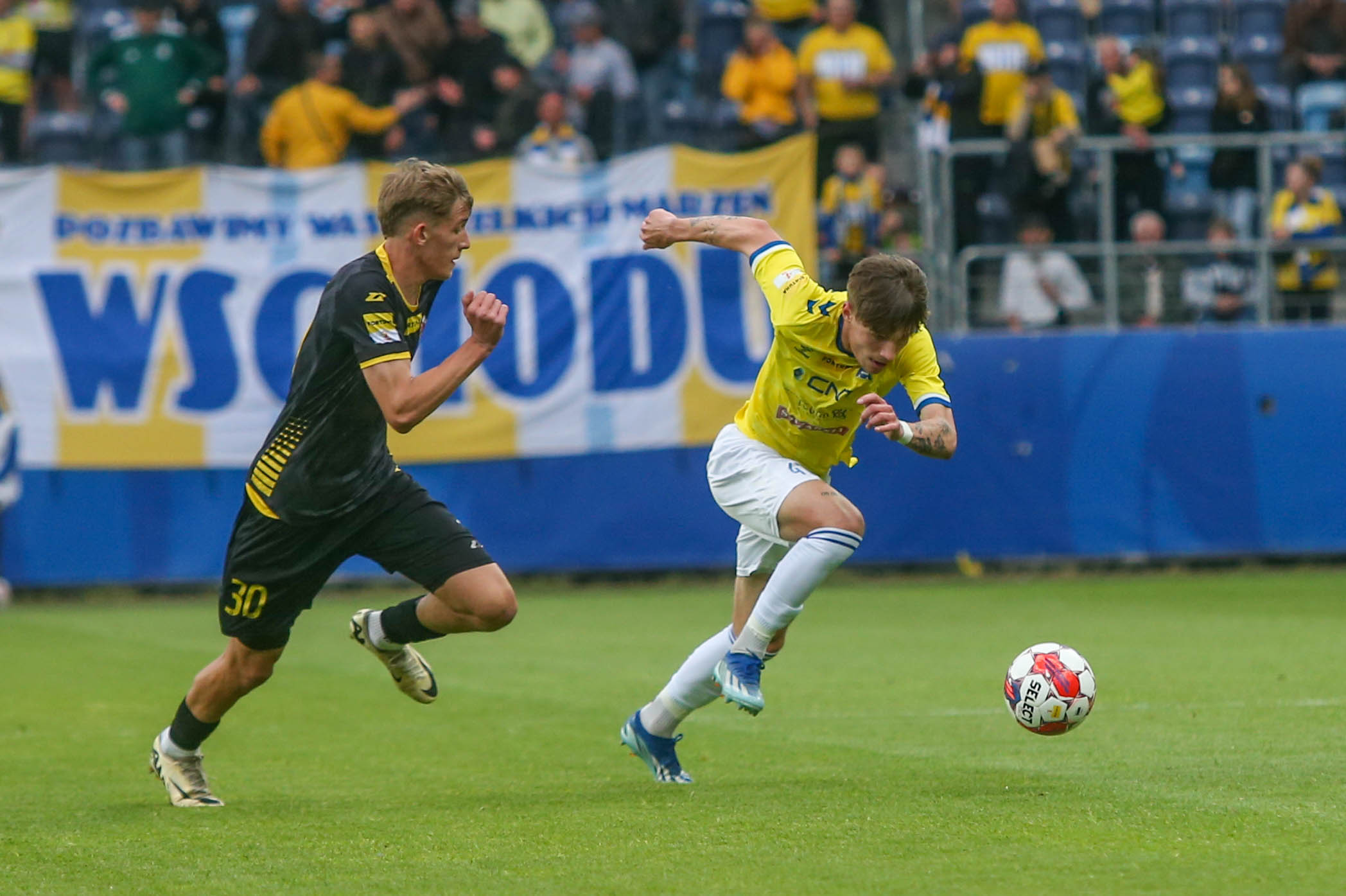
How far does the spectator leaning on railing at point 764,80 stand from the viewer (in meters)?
17.6

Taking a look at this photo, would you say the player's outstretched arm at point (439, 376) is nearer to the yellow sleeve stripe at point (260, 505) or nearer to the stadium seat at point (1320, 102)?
the yellow sleeve stripe at point (260, 505)

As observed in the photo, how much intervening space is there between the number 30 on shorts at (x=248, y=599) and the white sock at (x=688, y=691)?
5.11ft

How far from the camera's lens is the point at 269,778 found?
24.8ft

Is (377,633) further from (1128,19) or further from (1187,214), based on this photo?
(1128,19)

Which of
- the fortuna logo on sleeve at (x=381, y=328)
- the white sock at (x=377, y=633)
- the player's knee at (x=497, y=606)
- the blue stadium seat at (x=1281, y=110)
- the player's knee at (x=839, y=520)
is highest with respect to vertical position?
the blue stadium seat at (x=1281, y=110)

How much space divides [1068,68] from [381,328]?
1438cm

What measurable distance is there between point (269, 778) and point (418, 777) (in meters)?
0.63

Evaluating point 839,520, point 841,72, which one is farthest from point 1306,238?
point 839,520

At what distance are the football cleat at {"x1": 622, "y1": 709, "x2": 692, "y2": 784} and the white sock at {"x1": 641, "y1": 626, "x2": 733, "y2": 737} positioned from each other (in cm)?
3

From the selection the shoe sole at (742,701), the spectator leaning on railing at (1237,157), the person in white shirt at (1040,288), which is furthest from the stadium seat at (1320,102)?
the shoe sole at (742,701)

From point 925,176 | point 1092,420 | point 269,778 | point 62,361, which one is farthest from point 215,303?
point 269,778

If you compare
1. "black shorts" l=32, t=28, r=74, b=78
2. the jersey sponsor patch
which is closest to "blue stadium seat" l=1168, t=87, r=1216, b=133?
"black shorts" l=32, t=28, r=74, b=78

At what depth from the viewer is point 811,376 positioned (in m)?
7.13

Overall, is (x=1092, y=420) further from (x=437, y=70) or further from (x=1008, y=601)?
(x=437, y=70)
